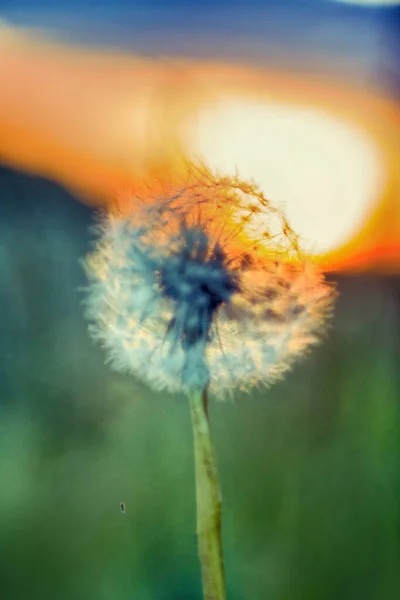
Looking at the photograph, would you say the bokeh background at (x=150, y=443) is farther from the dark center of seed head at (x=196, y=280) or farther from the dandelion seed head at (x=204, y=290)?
the dark center of seed head at (x=196, y=280)

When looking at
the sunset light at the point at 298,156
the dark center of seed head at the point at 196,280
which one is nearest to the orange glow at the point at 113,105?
the sunset light at the point at 298,156

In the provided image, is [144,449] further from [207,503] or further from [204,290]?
[204,290]

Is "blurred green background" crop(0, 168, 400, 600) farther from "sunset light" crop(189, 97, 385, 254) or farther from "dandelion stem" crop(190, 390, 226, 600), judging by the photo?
"sunset light" crop(189, 97, 385, 254)

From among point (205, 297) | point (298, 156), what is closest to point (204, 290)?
point (205, 297)

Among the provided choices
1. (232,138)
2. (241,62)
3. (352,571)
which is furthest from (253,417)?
(241,62)

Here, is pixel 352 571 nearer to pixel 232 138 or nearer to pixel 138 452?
pixel 138 452

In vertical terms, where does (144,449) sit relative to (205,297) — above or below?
below

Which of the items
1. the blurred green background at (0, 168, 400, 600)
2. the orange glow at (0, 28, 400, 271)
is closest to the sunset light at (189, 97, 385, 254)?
the orange glow at (0, 28, 400, 271)
